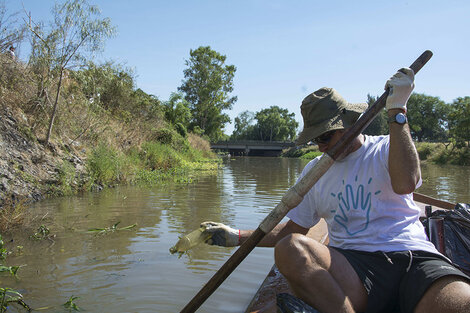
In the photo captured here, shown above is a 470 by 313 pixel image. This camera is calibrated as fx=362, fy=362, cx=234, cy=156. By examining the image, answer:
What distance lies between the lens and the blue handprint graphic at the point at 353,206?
1788mm

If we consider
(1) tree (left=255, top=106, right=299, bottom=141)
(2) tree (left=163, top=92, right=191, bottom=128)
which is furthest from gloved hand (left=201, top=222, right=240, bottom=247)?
(1) tree (left=255, top=106, right=299, bottom=141)

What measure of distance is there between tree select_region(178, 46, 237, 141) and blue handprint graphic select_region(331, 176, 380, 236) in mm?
37176

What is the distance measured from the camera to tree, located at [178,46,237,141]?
39062mm

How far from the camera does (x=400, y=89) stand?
1.69 m

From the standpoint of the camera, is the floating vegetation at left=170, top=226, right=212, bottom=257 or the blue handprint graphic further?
the floating vegetation at left=170, top=226, right=212, bottom=257

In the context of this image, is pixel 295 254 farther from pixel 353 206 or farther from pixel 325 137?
pixel 325 137

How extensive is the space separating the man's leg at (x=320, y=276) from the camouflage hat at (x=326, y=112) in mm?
610

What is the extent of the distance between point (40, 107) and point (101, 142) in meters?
1.75

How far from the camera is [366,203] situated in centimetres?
179

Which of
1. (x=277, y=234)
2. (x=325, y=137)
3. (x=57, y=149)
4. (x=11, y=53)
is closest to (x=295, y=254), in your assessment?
(x=277, y=234)

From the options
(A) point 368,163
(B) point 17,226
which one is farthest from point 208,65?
(A) point 368,163

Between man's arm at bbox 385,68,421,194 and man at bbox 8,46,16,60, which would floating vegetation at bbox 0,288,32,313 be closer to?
man's arm at bbox 385,68,421,194

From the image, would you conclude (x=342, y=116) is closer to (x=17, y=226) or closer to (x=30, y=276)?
(x=30, y=276)

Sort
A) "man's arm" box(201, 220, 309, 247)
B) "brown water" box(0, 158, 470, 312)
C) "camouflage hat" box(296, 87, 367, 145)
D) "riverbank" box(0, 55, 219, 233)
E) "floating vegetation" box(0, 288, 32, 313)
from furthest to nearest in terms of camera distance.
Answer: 1. "riverbank" box(0, 55, 219, 233)
2. "brown water" box(0, 158, 470, 312)
3. "floating vegetation" box(0, 288, 32, 313)
4. "man's arm" box(201, 220, 309, 247)
5. "camouflage hat" box(296, 87, 367, 145)
